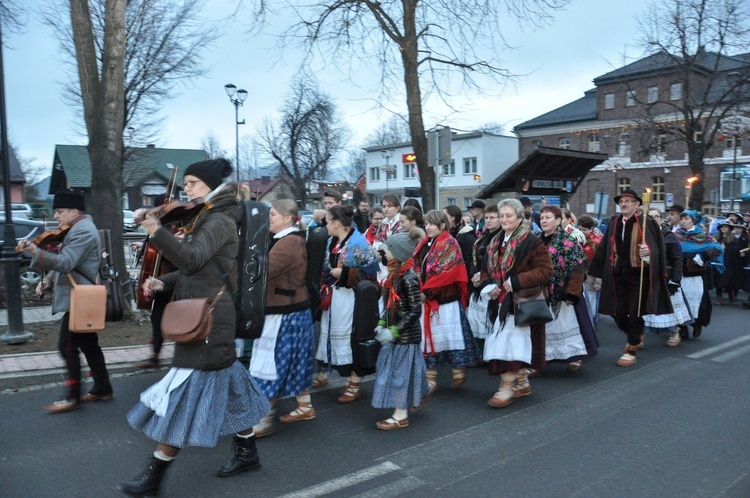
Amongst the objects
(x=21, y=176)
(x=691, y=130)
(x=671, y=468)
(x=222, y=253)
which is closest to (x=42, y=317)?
(x=222, y=253)

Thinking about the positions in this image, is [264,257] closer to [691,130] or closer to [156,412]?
[156,412]

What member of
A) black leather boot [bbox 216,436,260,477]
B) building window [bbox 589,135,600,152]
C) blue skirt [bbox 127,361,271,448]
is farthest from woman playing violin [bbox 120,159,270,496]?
building window [bbox 589,135,600,152]

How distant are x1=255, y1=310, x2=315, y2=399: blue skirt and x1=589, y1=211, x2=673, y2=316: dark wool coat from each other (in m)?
3.98

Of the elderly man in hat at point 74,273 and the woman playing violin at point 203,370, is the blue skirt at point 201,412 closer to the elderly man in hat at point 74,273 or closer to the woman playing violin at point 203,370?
the woman playing violin at point 203,370

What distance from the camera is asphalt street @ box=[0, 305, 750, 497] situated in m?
3.82

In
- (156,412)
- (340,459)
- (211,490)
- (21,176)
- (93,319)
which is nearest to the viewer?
(156,412)

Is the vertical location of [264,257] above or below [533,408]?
above

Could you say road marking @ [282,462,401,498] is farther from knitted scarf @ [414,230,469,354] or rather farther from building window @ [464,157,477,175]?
building window @ [464,157,477,175]

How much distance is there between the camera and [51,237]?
516 centimetres

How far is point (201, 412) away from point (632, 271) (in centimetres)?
539

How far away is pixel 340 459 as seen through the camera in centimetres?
426

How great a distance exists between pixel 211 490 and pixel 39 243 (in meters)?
2.75

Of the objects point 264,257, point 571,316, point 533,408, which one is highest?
point 264,257

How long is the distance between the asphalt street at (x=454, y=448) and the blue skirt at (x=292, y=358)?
372 millimetres
